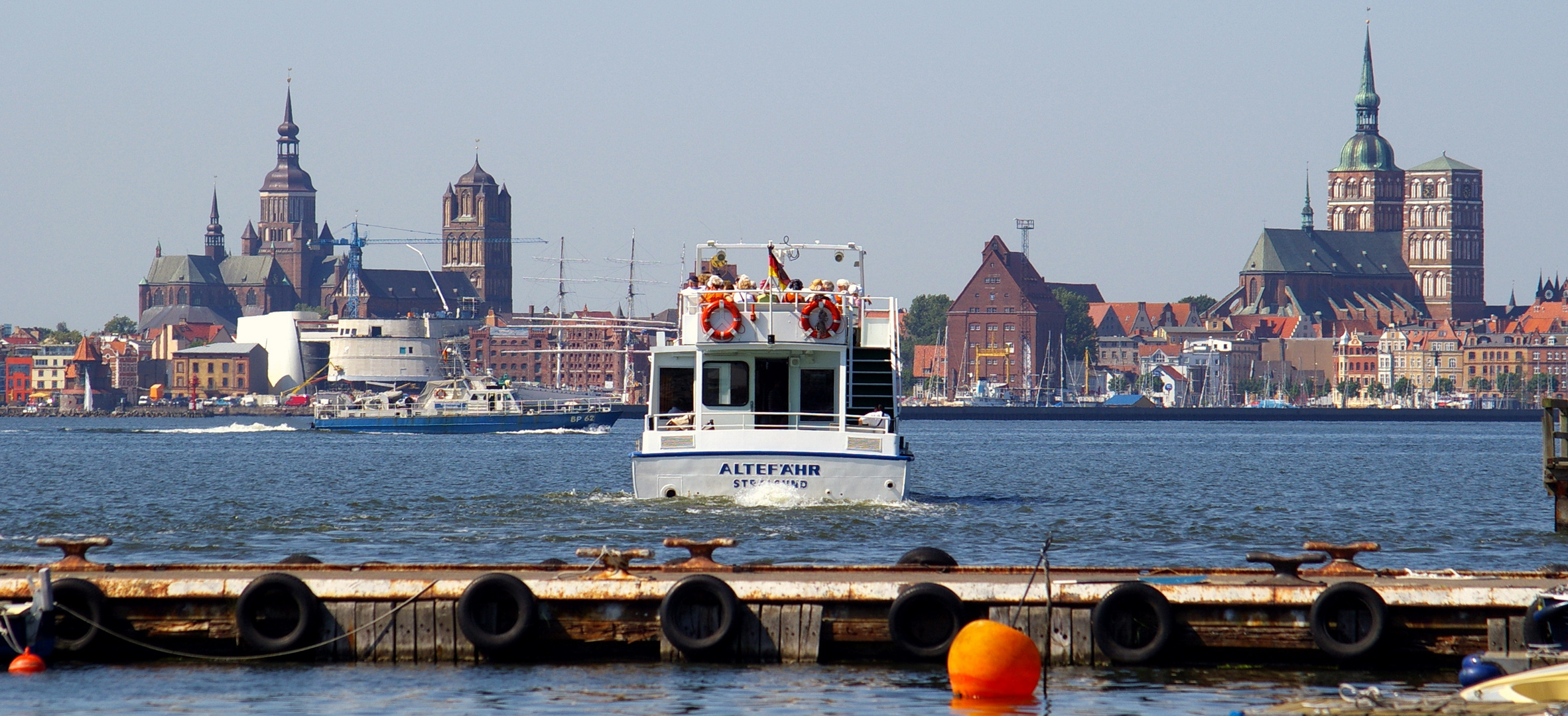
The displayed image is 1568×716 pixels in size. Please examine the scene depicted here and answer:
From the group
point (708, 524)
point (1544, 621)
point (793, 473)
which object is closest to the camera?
point (1544, 621)

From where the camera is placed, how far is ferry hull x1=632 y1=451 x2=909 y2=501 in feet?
119

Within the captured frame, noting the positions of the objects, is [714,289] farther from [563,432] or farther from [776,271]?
[563,432]

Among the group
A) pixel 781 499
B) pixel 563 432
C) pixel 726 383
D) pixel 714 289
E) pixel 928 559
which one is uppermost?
pixel 714 289

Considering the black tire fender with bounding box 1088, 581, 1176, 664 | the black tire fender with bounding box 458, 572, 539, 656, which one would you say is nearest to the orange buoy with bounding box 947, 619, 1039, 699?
the black tire fender with bounding box 1088, 581, 1176, 664

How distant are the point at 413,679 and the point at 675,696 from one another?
265 centimetres

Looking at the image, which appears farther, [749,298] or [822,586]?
[749,298]

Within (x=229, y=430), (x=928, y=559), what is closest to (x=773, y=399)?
(x=928, y=559)

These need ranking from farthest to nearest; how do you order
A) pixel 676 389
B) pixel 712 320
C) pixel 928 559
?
pixel 676 389
pixel 712 320
pixel 928 559

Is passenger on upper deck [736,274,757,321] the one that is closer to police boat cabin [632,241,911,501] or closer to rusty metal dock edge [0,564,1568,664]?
police boat cabin [632,241,911,501]

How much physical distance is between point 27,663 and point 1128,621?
10.6 metres

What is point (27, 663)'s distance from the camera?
19672 mm

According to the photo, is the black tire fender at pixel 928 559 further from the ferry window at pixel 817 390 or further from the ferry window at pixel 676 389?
the ferry window at pixel 676 389

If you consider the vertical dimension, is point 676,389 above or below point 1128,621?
above

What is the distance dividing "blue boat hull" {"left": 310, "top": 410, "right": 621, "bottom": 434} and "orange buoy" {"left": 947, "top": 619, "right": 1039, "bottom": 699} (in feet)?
376
